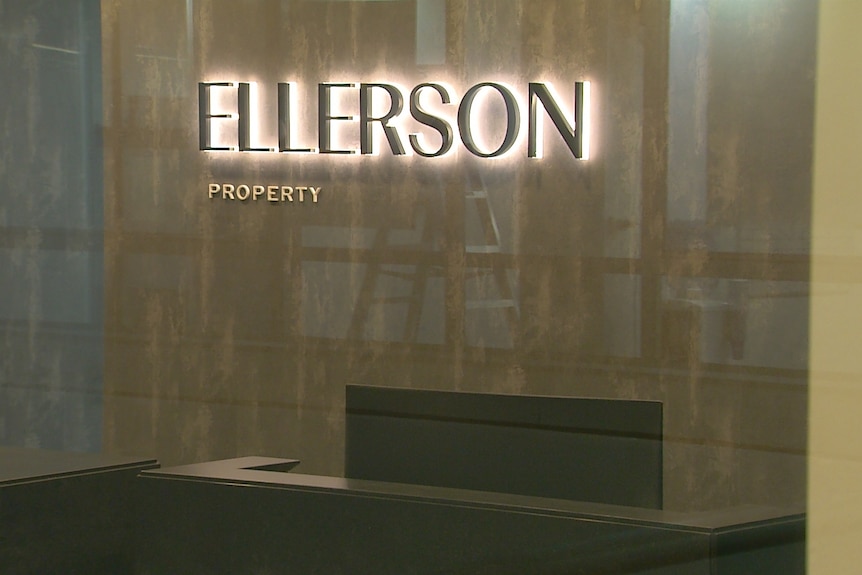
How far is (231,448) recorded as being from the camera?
4043 millimetres

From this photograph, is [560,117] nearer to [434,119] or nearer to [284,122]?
A: [434,119]

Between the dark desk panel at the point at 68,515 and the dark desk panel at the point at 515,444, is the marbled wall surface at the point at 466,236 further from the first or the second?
the dark desk panel at the point at 68,515

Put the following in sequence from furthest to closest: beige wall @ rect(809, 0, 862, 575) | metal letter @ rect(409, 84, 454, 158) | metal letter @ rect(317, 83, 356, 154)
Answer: metal letter @ rect(317, 83, 356, 154) < metal letter @ rect(409, 84, 454, 158) < beige wall @ rect(809, 0, 862, 575)

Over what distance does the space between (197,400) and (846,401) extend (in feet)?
8.07

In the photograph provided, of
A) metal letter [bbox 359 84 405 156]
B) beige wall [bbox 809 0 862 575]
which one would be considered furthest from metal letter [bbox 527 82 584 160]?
beige wall [bbox 809 0 862 575]

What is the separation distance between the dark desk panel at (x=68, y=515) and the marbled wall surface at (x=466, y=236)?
4.10 ft

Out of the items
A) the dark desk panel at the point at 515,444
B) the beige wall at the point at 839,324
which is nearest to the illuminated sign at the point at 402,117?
the dark desk panel at the point at 515,444

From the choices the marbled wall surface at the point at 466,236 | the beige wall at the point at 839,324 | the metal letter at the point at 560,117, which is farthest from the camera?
the metal letter at the point at 560,117

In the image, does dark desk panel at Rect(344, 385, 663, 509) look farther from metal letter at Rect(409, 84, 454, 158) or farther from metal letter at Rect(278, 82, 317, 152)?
metal letter at Rect(278, 82, 317, 152)

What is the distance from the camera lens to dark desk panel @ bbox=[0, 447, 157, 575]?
2.56m

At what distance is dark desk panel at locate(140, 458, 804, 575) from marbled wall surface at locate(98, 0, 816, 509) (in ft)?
2.30

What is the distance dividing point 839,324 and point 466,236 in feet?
5.81

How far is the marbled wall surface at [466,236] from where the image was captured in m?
2.97

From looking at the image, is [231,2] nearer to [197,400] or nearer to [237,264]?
[237,264]
